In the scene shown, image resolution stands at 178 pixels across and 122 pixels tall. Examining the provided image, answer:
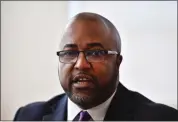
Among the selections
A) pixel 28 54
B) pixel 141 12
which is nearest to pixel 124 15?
pixel 141 12

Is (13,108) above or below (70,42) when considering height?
below

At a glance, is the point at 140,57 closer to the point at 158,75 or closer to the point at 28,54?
the point at 158,75

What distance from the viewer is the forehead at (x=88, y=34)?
27.3 inches

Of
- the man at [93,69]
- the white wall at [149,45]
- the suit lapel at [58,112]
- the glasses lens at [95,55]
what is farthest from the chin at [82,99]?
the white wall at [149,45]

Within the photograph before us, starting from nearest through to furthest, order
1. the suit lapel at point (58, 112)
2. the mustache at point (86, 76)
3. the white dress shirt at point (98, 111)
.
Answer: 1. the mustache at point (86, 76)
2. the white dress shirt at point (98, 111)
3. the suit lapel at point (58, 112)

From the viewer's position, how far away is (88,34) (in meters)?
0.69

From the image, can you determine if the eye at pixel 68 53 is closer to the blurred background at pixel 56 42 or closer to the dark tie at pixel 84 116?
the dark tie at pixel 84 116

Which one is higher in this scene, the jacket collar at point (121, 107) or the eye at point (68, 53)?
the eye at point (68, 53)

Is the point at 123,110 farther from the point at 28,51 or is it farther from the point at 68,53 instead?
the point at 28,51

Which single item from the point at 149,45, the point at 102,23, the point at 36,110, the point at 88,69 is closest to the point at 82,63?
the point at 88,69

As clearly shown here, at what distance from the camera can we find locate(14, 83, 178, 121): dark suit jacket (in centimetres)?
79

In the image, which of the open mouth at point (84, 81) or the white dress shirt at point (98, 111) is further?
the white dress shirt at point (98, 111)

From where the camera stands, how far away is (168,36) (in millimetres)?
1344

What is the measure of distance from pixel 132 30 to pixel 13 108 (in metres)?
0.81
